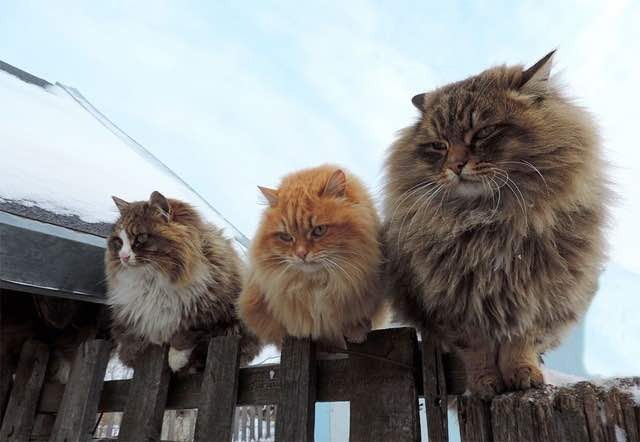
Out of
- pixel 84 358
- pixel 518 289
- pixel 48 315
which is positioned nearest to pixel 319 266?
pixel 518 289

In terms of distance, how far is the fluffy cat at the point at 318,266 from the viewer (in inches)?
56.5

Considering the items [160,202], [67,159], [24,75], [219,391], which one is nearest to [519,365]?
[219,391]

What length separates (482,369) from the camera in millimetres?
1269

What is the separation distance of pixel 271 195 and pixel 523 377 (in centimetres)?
95

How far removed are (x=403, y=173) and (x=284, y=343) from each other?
681 mm

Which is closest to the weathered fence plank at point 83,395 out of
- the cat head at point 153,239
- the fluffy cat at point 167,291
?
the fluffy cat at point 167,291

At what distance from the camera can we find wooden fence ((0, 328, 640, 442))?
3.50 ft

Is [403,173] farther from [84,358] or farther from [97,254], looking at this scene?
[84,358]

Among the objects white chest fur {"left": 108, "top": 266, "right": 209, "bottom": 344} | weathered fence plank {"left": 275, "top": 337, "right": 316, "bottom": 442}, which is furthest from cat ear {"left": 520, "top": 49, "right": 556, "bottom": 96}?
white chest fur {"left": 108, "top": 266, "right": 209, "bottom": 344}

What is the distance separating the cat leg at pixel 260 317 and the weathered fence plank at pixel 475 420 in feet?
2.07

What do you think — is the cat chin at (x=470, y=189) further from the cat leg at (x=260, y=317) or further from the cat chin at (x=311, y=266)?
the cat leg at (x=260, y=317)

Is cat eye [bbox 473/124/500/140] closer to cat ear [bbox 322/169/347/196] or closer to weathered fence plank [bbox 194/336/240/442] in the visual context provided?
cat ear [bbox 322/169/347/196]

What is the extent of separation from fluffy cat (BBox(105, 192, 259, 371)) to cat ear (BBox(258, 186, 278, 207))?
624mm

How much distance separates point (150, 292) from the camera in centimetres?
211
